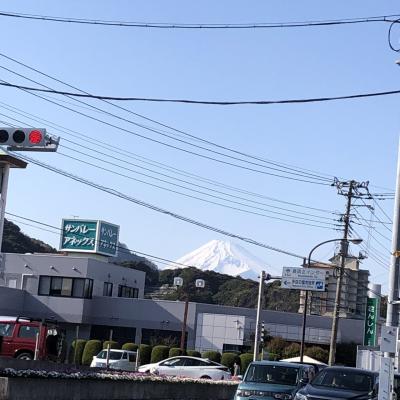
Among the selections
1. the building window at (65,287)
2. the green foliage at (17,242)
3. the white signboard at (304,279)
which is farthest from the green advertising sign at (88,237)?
the green foliage at (17,242)

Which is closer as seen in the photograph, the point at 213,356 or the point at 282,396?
the point at 282,396

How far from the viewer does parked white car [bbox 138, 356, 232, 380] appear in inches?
1391

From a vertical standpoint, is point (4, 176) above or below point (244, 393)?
above

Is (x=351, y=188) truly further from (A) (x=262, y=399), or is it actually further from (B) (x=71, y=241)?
(A) (x=262, y=399)

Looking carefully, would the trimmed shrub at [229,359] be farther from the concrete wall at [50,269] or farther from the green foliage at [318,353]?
the concrete wall at [50,269]

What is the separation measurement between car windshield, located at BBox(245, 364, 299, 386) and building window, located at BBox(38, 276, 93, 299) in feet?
130

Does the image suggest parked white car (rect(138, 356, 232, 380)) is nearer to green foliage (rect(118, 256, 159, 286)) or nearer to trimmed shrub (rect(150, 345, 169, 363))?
trimmed shrub (rect(150, 345, 169, 363))

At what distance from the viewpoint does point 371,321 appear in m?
44.6

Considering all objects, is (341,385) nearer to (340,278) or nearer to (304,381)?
(304,381)

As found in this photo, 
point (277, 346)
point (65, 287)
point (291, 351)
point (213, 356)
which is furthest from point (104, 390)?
point (65, 287)

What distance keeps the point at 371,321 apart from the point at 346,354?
1621 centimetres

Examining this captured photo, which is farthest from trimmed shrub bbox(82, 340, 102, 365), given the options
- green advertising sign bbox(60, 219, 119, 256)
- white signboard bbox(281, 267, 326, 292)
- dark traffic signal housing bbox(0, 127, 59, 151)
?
dark traffic signal housing bbox(0, 127, 59, 151)

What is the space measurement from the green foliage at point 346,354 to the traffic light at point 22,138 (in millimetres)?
44265

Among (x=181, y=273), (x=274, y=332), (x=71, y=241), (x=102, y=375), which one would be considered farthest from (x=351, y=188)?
(x=181, y=273)
